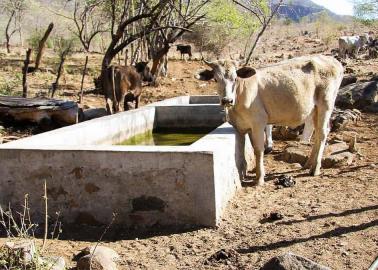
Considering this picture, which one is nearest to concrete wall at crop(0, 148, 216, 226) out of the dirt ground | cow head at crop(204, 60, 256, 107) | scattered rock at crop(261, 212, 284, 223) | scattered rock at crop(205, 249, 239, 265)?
the dirt ground

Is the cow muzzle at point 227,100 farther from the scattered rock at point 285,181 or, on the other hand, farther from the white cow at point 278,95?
the scattered rock at point 285,181

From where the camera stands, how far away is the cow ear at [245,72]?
6.47m

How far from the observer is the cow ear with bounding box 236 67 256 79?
255 inches

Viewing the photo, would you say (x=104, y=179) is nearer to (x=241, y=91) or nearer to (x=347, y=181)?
(x=241, y=91)

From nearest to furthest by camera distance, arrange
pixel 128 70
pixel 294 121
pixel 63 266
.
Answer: pixel 63 266 → pixel 294 121 → pixel 128 70

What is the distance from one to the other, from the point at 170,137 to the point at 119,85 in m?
3.32

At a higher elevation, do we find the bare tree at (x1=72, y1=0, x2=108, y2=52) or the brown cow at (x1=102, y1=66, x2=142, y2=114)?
the bare tree at (x1=72, y1=0, x2=108, y2=52)

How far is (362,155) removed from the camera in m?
8.20

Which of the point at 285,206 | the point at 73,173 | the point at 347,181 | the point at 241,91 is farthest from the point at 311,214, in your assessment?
the point at 73,173

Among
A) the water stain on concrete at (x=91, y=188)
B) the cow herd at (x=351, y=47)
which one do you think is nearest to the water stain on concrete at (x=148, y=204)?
the water stain on concrete at (x=91, y=188)

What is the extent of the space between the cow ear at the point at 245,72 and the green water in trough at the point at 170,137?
2245 mm

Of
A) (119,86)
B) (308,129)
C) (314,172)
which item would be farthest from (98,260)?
(119,86)

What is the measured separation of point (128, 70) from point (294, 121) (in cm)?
589

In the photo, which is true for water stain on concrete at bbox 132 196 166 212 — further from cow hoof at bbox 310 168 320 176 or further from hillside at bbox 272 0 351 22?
hillside at bbox 272 0 351 22
